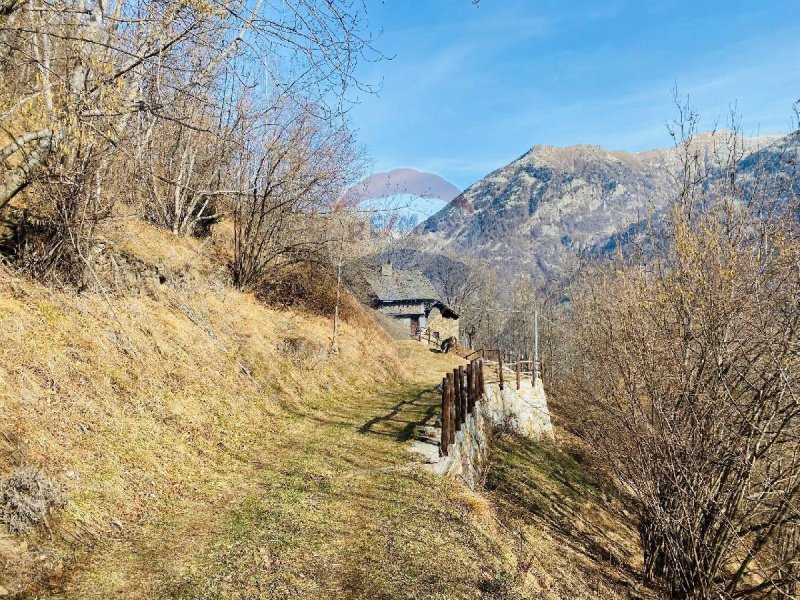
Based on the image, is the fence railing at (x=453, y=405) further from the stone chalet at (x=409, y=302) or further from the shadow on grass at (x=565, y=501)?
the stone chalet at (x=409, y=302)

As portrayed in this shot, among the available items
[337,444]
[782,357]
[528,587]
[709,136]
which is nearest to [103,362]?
[337,444]

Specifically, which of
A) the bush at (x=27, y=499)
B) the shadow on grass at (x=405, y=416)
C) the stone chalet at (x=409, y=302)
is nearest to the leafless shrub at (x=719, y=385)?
the shadow on grass at (x=405, y=416)

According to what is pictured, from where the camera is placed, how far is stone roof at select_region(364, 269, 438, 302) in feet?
162

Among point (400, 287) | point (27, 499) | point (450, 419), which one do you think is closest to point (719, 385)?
point (450, 419)

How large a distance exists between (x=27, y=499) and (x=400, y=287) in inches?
1839

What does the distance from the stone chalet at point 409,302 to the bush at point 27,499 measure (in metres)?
42.9

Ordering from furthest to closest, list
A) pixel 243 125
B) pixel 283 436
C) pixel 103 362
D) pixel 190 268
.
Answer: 1. pixel 243 125
2. pixel 190 268
3. pixel 283 436
4. pixel 103 362

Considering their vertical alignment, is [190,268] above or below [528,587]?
above

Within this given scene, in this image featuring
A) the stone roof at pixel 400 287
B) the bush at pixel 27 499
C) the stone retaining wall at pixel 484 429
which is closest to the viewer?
the bush at pixel 27 499

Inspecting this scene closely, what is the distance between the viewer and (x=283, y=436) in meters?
9.67

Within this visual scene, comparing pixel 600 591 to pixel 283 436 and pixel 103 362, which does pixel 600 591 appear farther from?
pixel 103 362

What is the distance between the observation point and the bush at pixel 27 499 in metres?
4.57

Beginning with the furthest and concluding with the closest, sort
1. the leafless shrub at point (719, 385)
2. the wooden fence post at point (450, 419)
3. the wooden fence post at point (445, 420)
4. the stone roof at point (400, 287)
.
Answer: the stone roof at point (400, 287), the wooden fence post at point (450, 419), the wooden fence post at point (445, 420), the leafless shrub at point (719, 385)

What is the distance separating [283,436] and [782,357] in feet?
27.5
